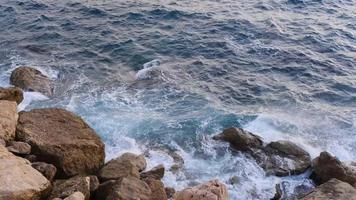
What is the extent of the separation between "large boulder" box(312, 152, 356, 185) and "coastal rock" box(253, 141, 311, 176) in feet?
1.79

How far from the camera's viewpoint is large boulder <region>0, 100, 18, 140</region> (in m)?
12.3

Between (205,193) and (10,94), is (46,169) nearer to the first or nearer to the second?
(205,193)

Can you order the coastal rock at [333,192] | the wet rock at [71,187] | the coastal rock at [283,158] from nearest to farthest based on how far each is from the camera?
the wet rock at [71,187]
the coastal rock at [333,192]
the coastal rock at [283,158]

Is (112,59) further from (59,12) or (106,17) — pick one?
(59,12)

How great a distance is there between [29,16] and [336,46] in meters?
15.7

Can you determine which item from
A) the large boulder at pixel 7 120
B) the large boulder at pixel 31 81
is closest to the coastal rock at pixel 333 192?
the large boulder at pixel 7 120

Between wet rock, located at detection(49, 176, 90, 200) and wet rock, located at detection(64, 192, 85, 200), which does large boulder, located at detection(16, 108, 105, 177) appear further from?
wet rock, located at detection(64, 192, 85, 200)

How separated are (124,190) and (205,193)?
2.00 metres

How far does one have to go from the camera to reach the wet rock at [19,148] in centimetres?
1169

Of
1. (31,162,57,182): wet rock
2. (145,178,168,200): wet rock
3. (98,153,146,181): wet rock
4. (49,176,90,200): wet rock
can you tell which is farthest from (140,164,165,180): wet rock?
(31,162,57,182): wet rock

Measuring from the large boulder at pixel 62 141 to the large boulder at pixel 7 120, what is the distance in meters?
0.17

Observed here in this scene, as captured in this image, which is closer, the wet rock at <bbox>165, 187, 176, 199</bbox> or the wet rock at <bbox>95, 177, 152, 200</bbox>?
the wet rock at <bbox>95, 177, 152, 200</bbox>

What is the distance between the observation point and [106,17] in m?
25.4

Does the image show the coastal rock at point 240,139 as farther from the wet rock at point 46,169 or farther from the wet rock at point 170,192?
the wet rock at point 46,169
